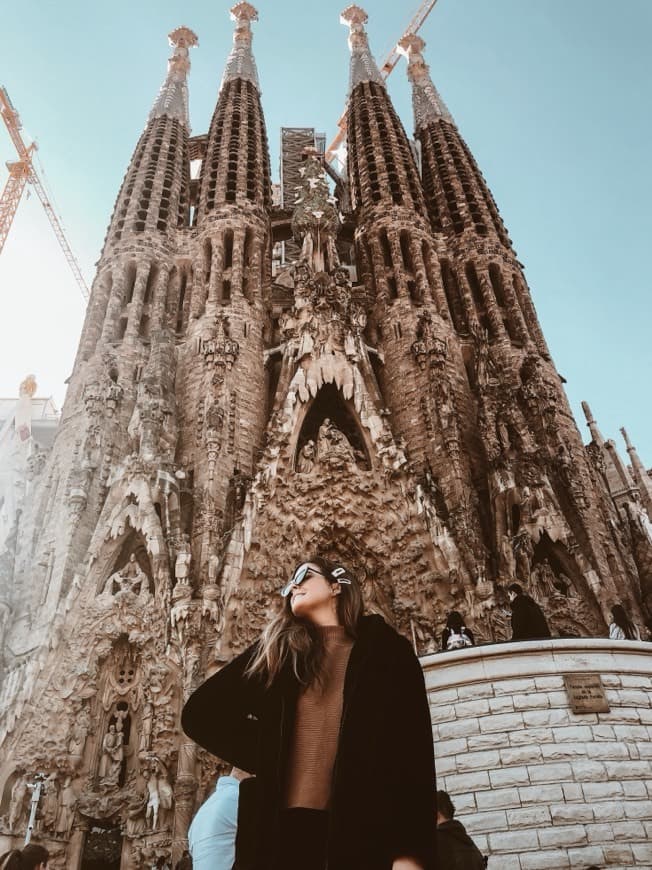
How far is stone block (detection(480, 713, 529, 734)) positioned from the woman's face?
624 cm

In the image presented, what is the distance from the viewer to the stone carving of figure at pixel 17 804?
35.1 feet

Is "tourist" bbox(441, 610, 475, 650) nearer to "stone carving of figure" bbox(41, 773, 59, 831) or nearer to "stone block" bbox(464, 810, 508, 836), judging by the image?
"stone block" bbox(464, 810, 508, 836)

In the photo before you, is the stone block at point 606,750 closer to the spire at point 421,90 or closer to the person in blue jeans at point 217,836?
the person in blue jeans at point 217,836

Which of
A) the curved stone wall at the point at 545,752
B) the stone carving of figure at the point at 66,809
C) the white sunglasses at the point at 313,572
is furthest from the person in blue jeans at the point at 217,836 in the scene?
the stone carving of figure at the point at 66,809

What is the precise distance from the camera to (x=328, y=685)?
1.93 m

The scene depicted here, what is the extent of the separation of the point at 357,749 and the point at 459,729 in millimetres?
6511

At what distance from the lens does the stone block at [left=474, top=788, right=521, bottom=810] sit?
7027mm

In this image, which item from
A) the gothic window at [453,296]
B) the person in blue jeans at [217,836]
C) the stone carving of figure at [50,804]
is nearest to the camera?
the person in blue jeans at [217,836]

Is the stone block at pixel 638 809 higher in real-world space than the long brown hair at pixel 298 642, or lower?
higher

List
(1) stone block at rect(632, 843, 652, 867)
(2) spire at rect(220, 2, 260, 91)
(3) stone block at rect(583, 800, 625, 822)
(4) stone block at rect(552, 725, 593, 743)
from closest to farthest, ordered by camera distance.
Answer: (1) stone block at rect(632, 843, 652, 867), (3) stone block at rect(583, 800, 625, 822), (4) stone block at rect(552, 725, 593, 743), (2) spire at rect(220, 2, 260, 91)

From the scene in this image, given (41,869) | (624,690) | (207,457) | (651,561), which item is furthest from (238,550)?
(41,869)

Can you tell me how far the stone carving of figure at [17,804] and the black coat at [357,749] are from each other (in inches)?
426

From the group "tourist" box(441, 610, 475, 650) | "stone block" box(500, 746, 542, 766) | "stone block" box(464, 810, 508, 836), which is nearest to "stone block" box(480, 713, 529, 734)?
"stone block" box(500, 746, 542, 766)

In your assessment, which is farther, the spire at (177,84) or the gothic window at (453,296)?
the spire at (177,84)
